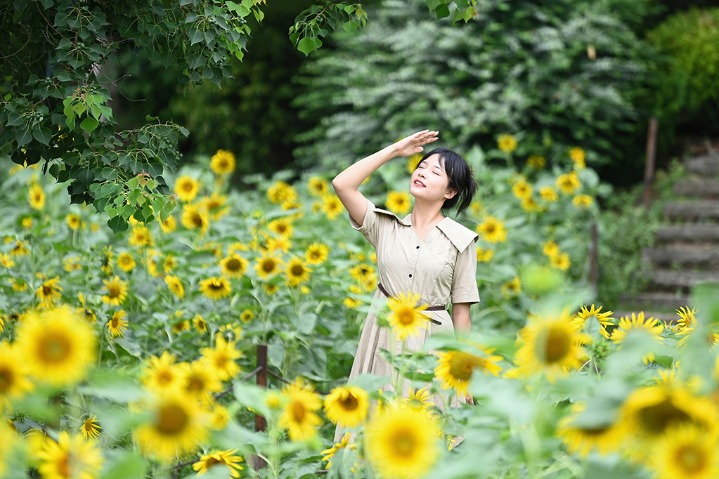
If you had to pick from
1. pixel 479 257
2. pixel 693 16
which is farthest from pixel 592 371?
pixel 693 16

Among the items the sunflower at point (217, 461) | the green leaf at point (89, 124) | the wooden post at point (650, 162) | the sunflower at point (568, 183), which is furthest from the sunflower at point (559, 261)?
the sunflower at point (217, 461)

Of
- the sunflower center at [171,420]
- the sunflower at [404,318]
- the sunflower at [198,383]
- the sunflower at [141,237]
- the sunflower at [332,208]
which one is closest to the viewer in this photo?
the sunflower center at [171,420]

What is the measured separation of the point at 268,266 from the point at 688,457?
2621 millimetres

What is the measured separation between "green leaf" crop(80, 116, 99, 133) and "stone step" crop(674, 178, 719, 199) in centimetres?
626

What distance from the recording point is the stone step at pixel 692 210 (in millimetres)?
7707

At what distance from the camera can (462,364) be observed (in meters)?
1.97

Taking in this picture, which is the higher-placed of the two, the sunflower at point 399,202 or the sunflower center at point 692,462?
the sunflower at point 399,202

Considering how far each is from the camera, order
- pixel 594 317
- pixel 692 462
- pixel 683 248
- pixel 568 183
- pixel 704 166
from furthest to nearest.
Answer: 1. pixel 704 166
2. pixel 683 248
3. pixel 568 183
4. pixel 594 317
5. pixel 692 462

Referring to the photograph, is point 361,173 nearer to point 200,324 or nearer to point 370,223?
point 370,223

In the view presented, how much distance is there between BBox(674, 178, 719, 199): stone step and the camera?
8.03 meters

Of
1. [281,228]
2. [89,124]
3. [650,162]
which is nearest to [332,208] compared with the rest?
[281,228]

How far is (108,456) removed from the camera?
1834mm

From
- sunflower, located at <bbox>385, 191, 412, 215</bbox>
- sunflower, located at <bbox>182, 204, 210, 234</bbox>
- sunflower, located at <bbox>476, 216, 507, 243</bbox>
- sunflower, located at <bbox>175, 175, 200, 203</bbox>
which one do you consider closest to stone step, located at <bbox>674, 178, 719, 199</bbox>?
→ sunflower, located at <bbox>476, 216, 507, 243</bbox>

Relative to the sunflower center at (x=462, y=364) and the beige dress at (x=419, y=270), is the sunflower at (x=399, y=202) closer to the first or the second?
the beige dress at (x=419, y=270)
